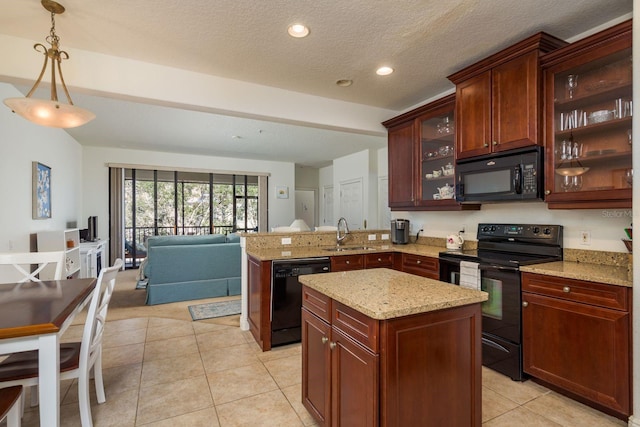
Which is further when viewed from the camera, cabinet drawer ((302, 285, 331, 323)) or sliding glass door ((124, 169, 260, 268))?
sliding glass door ((124, 169, 260, 268))

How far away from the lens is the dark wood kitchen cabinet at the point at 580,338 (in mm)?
1834

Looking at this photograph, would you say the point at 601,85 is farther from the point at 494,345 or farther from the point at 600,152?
the point at 494,345

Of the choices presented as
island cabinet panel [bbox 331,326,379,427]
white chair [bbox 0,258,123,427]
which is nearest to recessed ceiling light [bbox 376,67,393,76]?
island cabinet panel [bbox 331,326,379,427]

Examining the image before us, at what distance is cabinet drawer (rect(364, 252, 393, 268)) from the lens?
3.33 meters

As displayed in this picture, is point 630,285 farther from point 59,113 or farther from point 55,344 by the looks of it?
point 59,113

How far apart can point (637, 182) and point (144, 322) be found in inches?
175

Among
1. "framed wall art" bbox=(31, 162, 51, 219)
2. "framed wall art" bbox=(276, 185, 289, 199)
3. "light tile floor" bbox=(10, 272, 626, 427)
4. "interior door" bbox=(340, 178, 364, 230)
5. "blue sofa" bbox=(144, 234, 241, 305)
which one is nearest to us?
"light tile floor" bbox=(10, 272, 626, 427)

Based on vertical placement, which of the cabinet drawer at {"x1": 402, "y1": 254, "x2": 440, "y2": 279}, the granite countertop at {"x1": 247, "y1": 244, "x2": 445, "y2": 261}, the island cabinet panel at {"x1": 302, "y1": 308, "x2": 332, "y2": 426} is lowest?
the island cabinet panel at {"x1": 302, "y1": 308, "x2": 332, "y2": 426}

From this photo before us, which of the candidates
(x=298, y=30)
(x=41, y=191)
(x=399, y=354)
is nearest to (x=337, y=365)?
(x=399, y=354)

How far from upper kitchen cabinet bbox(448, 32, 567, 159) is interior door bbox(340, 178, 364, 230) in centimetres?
424

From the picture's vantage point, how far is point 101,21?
217 cm

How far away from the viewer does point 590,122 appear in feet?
7.26

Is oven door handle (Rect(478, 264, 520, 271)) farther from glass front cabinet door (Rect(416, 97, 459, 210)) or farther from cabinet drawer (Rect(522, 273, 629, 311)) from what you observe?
glass front cabinet door (Rect(416, 97, 459, 210))

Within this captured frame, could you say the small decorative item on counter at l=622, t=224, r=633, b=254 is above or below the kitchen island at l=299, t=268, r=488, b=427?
above
